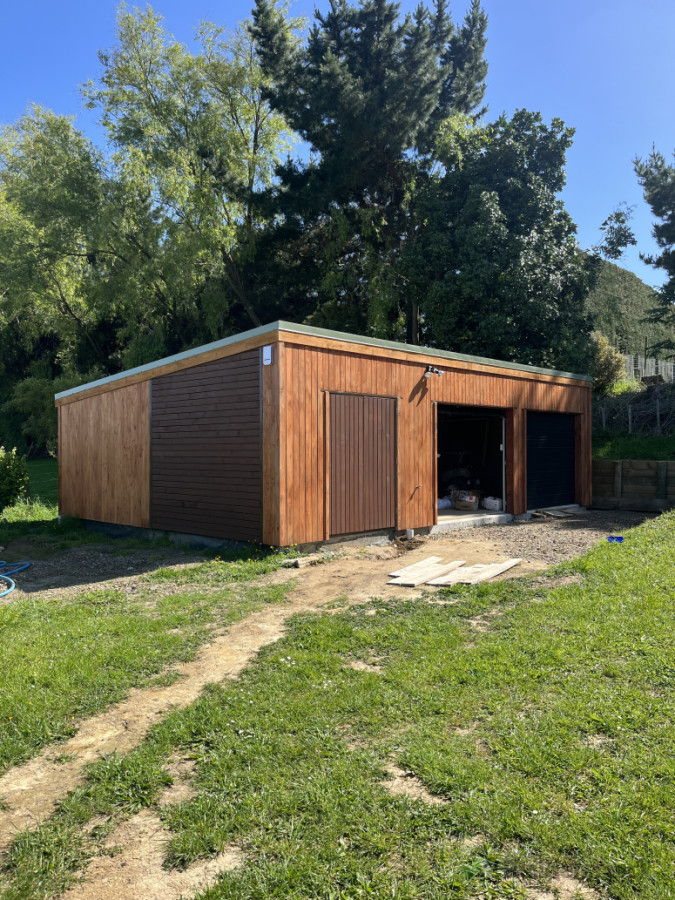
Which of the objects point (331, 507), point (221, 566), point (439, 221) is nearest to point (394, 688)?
point (221, 566)

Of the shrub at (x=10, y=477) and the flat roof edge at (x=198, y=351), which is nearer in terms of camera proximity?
the flat roof edge at (x=198, y=351)

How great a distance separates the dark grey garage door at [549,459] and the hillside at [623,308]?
10.8 metres

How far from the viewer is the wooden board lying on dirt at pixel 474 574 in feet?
19.2

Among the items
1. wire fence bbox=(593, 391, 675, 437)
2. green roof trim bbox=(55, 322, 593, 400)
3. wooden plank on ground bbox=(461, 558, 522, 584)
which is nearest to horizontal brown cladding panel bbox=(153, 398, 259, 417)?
green roof trim bbox=(55, 322, 593, 400)

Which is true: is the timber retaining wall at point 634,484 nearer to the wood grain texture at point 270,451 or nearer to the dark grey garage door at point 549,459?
the dark grey garage door at point 549,459

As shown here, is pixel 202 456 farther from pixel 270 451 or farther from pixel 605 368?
pixel 605 368

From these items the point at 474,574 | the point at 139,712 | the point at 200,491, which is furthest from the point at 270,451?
the point at 139,712

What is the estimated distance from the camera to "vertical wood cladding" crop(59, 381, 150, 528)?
1006cm

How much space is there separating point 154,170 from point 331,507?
60.5 ft

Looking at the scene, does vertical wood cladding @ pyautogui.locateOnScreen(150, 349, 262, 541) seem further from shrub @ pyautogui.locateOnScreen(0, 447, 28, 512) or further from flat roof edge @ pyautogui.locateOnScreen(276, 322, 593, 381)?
shrub @ pyautogui.locateOnScreen(0, 447, 28, 512)

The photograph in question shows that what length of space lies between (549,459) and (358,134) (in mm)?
10888

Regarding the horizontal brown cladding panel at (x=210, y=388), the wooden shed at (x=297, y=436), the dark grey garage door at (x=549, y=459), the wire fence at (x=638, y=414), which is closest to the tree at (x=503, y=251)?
the wire fence at (x=638, y=414)

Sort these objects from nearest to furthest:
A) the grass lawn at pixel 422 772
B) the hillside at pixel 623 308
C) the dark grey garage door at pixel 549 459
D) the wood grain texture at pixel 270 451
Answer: the grass lawn at pixel 422 772 → the wood grain texture at pixel 270 451 → the dark grey garage door at pixel 549 459 → the hillside at pixel 623 308

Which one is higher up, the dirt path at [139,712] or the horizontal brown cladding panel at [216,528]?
the horizontal brown cladding panel at [216,528]
